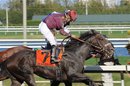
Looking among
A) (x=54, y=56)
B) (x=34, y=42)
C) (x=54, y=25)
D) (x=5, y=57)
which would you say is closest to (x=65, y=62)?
(x=54, y=56)

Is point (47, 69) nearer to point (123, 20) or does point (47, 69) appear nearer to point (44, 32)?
point (44, 32)

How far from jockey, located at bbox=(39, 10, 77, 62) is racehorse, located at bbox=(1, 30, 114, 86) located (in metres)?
0.24

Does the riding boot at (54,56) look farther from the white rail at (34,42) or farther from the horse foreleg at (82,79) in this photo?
the white rail at (34,42)

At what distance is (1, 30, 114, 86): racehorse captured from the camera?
801 cm

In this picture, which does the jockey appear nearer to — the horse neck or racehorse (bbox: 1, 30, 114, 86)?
racehorse (bbox: 1, 30, 114, 86)

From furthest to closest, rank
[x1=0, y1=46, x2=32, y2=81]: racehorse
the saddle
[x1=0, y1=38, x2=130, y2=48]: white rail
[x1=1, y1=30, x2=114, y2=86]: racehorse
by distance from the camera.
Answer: [x1=0, y1=38, x2=130, y2=48]: white rail, [x1=0, y1=46, x2=32, y2=81]: racehorse, the saddle, [x1=1, y1=30, x2=114, y2=86]: racehorse

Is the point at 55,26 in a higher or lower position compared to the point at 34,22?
higher

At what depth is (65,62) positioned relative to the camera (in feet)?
26.5

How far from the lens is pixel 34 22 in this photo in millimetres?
36312

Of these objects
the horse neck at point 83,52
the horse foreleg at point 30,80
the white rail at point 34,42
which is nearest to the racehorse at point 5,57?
the horse foreleg at point 30,80

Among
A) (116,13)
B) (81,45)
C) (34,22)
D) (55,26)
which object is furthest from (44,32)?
(116,13)

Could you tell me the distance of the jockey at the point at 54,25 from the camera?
807cm

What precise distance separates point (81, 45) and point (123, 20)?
1289 inches

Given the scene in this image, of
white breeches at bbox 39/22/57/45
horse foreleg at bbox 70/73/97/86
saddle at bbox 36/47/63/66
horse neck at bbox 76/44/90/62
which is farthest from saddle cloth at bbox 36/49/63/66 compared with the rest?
horse foreleg at bbox 70/73/97/86
